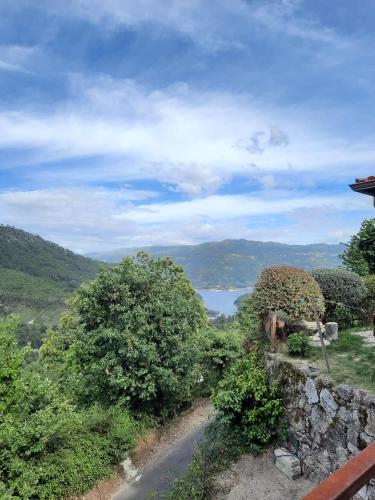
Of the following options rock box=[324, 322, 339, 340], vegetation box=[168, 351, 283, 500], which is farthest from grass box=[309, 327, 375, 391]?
vegetation box=[168, 351, 283, 500]

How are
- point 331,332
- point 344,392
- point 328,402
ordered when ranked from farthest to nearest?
point 331,332 < point 328,402 < point 344,392

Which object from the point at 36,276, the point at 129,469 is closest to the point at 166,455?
the point at 129,469

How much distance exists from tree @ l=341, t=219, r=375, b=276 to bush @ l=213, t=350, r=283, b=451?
33.2 feet

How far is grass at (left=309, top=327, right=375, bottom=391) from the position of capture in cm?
759

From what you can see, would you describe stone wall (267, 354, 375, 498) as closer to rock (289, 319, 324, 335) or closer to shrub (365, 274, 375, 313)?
rock (289, 319, 324, 335)

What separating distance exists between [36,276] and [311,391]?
118 metres

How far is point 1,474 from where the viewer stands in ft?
30.5

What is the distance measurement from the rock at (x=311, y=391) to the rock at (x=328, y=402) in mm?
184

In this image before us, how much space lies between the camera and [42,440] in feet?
32.3

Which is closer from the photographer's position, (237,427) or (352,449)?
(352,449)

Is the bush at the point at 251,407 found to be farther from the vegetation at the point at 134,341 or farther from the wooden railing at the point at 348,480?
the wooden railing at the point at 348,480

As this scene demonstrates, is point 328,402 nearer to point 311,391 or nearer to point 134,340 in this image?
point 311,391

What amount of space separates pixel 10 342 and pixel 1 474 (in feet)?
11.9

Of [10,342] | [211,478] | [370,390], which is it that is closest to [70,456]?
[10,342]
